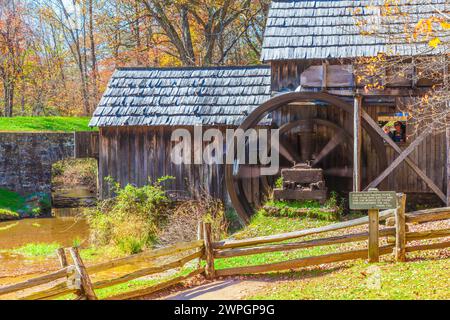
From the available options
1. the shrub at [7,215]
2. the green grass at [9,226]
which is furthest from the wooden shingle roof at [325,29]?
the shrub at [7,215]

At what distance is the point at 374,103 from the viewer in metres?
12.1

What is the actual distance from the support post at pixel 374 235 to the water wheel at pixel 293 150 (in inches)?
176

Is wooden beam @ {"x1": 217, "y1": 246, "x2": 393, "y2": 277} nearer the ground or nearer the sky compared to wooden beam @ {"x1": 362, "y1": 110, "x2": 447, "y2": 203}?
nearer the ground

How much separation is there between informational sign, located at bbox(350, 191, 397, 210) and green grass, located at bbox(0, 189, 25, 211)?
43.9 ft

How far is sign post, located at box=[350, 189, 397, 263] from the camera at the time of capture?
24.0ft

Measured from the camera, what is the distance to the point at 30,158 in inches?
757

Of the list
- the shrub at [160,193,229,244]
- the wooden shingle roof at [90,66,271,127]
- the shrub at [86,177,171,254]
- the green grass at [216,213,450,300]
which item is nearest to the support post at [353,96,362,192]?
the green grass at [216,213,450,300]

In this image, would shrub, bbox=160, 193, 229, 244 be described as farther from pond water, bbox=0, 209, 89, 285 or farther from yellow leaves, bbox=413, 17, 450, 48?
yellow leaves, bbox=413, 17, 450, 48

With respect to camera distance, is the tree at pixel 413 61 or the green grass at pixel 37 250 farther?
the green grass at pixel 37 250

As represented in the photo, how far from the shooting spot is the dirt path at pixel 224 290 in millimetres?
6793

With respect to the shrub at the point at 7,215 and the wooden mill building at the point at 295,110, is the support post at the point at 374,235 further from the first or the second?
the shrub at the point at 7,215
